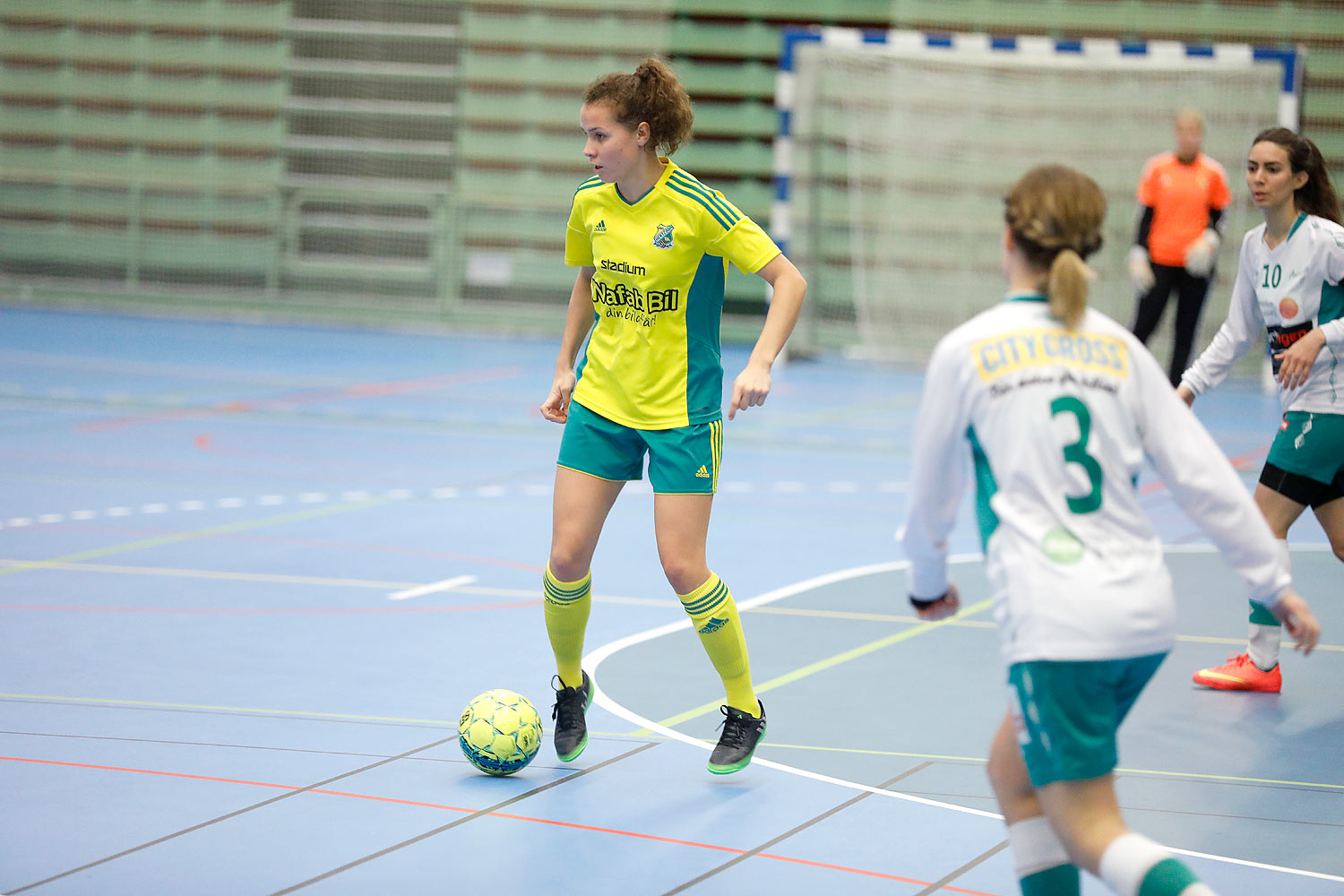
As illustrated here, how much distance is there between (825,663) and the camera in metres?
5.96

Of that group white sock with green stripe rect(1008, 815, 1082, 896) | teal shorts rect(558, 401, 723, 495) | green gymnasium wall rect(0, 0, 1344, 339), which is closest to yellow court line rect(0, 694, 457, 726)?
teal shorts rect(558, 401, 723, 495)

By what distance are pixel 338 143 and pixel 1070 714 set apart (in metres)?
17.4

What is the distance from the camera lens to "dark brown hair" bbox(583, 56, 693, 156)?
172 inches

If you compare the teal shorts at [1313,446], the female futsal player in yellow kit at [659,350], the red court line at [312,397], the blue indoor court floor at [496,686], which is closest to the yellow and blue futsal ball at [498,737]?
the blue indoor court floor at [496,686]

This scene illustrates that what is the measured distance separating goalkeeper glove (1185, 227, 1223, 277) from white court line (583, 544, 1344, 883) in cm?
416

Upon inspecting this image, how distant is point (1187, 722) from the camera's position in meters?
5.30

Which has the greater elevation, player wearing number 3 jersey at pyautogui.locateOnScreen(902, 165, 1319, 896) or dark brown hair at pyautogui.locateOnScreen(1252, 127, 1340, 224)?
dark brown hair at pyautogui.locateOnScreen(1252, 127, 1340, 224)

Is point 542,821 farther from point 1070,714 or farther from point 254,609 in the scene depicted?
point 254,609

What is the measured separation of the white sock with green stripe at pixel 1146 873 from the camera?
272cm

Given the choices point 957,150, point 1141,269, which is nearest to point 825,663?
point 1141,269

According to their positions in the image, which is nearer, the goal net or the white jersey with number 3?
the white jersey with number 3

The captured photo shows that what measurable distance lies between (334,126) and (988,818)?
640 inches

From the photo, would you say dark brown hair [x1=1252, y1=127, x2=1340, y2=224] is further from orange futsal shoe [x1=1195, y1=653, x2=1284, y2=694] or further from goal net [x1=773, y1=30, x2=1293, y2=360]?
goal net [x1=773, y1=30, x2=1293, y2=360]

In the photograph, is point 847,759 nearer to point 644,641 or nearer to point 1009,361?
point 644,641
